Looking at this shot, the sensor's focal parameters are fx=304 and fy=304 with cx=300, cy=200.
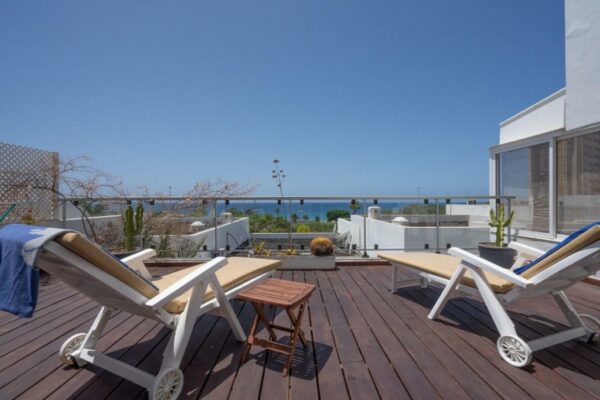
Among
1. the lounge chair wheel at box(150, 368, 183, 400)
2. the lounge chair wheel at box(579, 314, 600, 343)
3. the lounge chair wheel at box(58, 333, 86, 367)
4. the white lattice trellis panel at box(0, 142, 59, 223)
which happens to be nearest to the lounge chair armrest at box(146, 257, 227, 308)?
the lounge chair wheel at box(150, 368, 183, 400)

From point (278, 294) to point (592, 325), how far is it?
8.20ft

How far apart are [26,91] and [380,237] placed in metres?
9.26

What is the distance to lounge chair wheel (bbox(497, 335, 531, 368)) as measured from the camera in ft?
5.92

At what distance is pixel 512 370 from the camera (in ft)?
5.87

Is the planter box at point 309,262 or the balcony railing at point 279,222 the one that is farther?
the balcony railing at point 279,222

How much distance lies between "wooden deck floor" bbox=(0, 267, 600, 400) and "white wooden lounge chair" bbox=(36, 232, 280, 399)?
0.13m

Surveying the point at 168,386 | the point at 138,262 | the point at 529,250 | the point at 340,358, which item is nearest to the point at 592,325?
the point at 529,250

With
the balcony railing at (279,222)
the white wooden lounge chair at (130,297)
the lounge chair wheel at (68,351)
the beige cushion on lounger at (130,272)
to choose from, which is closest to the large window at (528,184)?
the balcony railing at (279,222)

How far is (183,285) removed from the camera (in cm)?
165

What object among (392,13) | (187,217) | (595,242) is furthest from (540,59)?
(187,217)

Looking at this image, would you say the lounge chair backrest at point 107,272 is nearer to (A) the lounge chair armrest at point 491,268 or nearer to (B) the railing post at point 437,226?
(A) the lounge chair armrest at point 491,268

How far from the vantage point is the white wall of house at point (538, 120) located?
187 inches

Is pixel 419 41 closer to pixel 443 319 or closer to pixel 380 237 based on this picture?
pixel 380 237

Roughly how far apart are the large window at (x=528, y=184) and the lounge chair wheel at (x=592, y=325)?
309 cm
